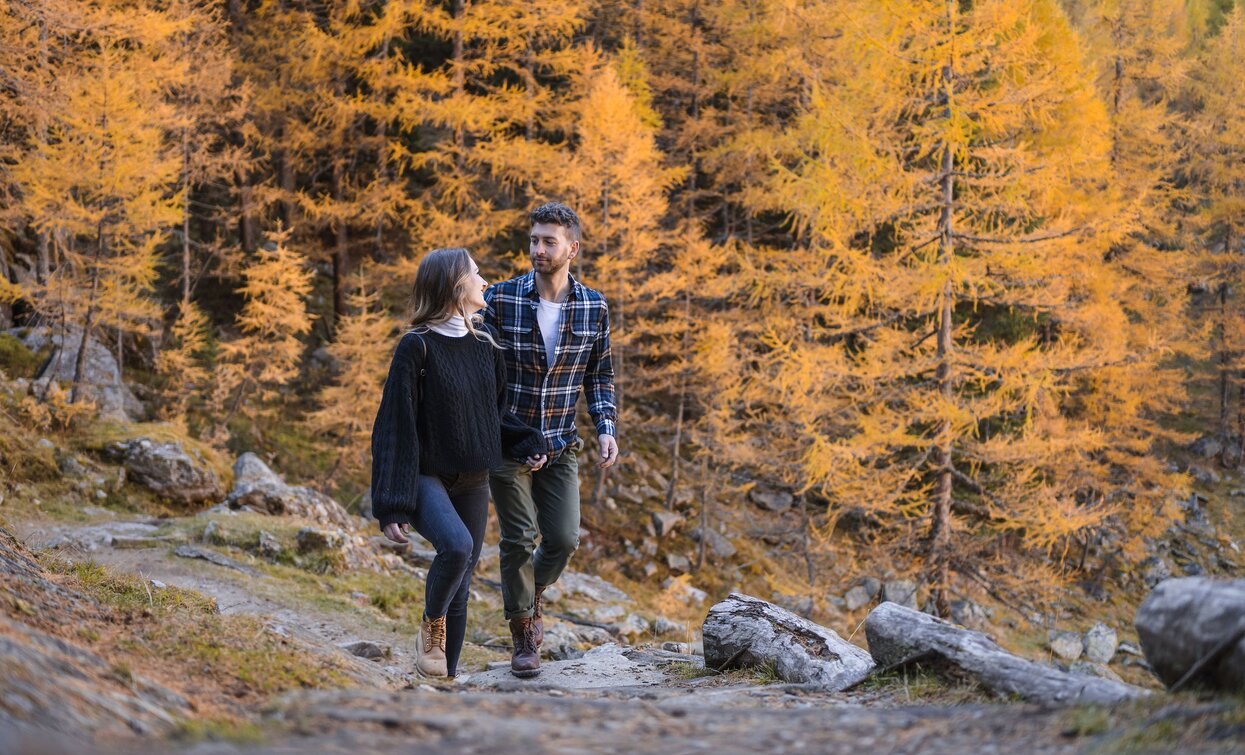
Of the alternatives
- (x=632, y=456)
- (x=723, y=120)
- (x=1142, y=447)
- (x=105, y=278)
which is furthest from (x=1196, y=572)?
(x=105, y=278)

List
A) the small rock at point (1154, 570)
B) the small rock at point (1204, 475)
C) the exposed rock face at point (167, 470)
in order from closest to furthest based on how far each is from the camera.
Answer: the exposed rock face at point (167, 470)
the small rock at point (1154, 570)
the small rock at point (1204, 475)

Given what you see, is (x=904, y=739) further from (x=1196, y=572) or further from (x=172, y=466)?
(x=1196, y=572)

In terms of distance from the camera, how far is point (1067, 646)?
51.0 feet

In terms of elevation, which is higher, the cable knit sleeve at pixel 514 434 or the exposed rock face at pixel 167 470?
the cable knit sleeve at pixel 514 434

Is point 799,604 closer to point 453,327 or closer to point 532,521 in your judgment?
point 532,521

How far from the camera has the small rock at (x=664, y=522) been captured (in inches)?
637

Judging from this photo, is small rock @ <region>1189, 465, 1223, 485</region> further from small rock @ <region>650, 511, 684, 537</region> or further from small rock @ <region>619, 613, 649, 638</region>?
small rock @ <region>619, 613, 649, 638</region>

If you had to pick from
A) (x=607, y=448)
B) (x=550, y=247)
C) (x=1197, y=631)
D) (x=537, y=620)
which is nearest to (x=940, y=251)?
(x=607, y=448)

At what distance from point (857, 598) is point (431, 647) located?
12.9 metres

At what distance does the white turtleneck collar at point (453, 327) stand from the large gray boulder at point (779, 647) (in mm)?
1904

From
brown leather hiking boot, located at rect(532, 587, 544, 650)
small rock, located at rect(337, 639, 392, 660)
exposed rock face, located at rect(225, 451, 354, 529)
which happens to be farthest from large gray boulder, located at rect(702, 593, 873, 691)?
exposed rock face, located at rect(225, 451, 354, 529)

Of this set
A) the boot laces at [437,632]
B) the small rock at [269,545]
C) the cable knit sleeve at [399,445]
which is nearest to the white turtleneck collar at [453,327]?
the cable knit sleeve at [399,445]

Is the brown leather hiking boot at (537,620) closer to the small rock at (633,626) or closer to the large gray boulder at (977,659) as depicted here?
the large gray boulder at (977,659)

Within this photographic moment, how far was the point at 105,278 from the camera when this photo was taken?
12562 millimetres
